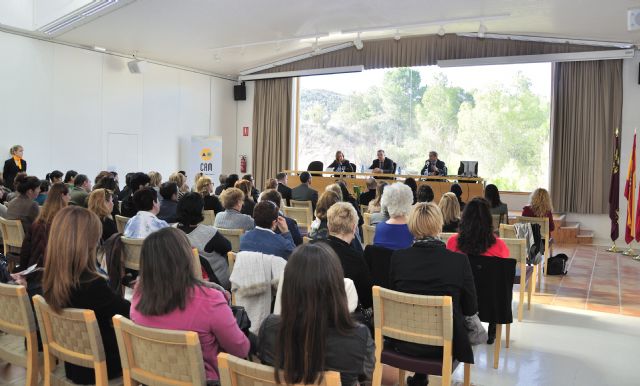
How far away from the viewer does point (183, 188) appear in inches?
302

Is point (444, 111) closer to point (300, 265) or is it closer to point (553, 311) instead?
point (553, 311)

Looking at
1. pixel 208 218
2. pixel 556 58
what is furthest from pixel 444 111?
pixel 208 218

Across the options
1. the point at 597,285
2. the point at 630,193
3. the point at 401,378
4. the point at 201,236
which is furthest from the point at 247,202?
the point at 630,193

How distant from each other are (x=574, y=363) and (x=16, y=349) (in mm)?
3717

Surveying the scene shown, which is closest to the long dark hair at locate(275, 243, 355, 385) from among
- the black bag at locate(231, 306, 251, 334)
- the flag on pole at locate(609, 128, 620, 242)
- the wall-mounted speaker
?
the black bag at locate(231, 306, 251, 334)

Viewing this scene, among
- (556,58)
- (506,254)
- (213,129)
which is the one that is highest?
(556,58)

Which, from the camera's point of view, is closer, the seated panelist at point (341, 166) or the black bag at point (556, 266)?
the black bag at point (556, 266)

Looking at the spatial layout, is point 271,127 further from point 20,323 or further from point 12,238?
point 20,323

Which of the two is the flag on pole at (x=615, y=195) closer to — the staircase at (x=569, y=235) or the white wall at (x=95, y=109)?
the staircase at (x=569, y=235)

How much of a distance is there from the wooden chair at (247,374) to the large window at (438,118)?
10.9 m

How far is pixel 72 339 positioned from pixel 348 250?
153 centimetres

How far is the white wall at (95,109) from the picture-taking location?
10414 mm

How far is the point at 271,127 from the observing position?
49.5 ft

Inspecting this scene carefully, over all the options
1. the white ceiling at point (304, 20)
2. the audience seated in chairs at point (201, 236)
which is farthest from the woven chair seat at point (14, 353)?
the white ceiling at point (304, 20)
